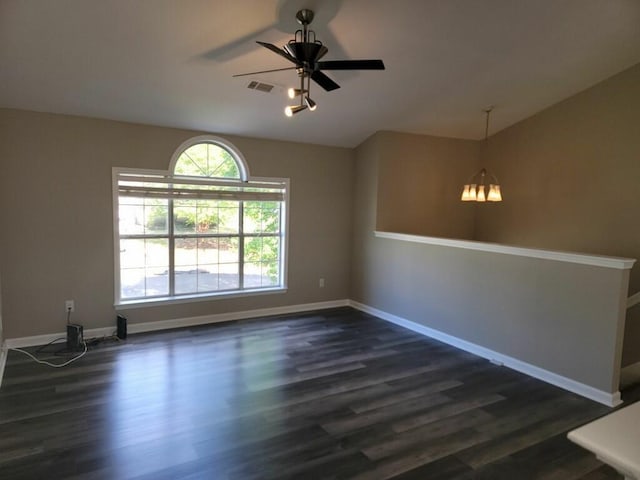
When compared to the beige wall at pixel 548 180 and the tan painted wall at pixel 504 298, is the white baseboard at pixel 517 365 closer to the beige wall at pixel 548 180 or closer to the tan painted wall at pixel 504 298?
the tan painted wall at pixel 504 298

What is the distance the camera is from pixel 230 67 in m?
3.75

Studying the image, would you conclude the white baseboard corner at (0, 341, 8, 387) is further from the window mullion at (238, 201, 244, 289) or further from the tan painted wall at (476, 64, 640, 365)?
the tan painted wall at (476, 64, 640, 365)

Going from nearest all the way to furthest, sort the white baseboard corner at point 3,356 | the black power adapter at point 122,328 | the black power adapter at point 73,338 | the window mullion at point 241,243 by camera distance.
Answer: the white baseboard corner at point 3,356, the black power adapter at point 73,338, the black power adapter at point 122,328, the window mullion at point 241,243

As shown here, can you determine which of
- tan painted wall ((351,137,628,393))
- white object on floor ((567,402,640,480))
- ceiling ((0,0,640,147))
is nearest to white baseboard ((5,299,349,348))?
tan painted wall ((351,137,628,393))

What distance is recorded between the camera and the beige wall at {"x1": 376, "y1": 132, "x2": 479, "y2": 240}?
18.4ft

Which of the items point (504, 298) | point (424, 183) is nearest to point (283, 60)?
point (424, 183)

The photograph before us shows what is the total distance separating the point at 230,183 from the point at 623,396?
4605mm

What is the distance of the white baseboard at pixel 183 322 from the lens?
4.27 m

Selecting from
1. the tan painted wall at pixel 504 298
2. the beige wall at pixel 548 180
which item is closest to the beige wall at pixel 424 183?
the beige wall at pixel 548 180

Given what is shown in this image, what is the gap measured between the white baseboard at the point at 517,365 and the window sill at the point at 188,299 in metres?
1.68

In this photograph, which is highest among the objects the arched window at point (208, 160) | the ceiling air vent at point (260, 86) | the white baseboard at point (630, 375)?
the ceiling air vent at point (260, 86)

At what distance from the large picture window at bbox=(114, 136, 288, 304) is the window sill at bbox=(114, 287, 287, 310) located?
0.08 feet

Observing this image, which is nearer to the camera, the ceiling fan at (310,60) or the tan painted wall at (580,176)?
the ceiling fan at (310,60)

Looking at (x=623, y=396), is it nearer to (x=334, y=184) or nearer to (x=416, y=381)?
(x=416, y=381)
